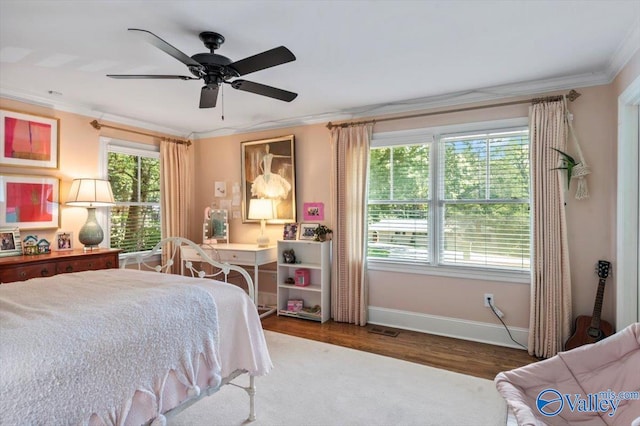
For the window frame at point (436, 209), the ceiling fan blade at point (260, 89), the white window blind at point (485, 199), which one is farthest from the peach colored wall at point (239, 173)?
the ceiling fan blade at point (260, 89)

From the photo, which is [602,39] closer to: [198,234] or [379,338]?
[379,338]

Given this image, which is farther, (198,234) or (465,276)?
(198,234)

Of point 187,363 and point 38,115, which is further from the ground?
point 38,115

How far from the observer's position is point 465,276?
3477mm

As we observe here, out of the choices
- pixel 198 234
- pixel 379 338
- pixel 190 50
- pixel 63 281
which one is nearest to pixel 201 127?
pixel 198 234

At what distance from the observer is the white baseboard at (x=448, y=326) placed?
3.27m

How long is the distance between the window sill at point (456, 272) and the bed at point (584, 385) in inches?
65.1

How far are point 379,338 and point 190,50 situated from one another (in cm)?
302

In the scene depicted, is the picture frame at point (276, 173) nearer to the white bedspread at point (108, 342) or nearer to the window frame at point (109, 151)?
the window frame at point (109, 151)

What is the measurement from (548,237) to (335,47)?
238 centimetres

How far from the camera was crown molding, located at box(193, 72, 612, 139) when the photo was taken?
2.93 m

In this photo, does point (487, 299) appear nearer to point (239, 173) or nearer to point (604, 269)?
point (604, 269)

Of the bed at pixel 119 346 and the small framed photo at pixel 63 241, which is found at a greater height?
the small framed photo at pixel 63 241

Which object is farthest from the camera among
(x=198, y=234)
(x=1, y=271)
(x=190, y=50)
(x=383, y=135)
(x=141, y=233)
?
(x=198, y=234)
